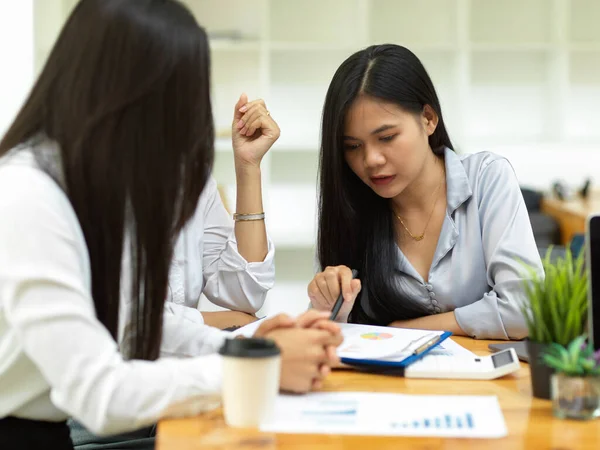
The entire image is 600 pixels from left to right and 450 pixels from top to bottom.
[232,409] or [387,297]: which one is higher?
[232,409]

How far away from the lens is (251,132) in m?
2.02

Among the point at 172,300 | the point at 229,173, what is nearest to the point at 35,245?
the point at 172,300

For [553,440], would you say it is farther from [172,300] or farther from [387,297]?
[172,300]

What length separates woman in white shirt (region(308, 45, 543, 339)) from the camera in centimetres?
189

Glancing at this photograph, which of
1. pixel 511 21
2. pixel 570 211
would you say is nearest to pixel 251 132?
pixel 570 211

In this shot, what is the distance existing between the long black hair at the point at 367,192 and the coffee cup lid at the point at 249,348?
35.1 inches

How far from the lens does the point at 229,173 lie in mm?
4496

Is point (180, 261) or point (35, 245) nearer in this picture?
point (35, 245)

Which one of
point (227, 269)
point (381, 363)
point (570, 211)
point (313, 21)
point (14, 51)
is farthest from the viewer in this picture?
point (313, 21)

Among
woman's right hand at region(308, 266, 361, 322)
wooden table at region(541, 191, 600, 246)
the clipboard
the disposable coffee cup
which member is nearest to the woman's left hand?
woman's right hand at region(308, 266, 361, 322)

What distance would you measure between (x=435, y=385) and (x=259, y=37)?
11.1 feet

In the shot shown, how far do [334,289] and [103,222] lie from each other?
2.24 ft

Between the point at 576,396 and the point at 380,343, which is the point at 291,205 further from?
the point at 576,396

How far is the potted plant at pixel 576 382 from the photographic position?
42.2 inches
